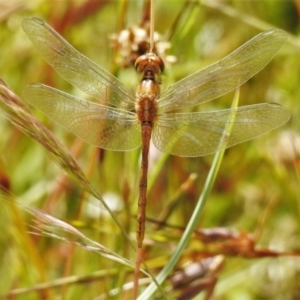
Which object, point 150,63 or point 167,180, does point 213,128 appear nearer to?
point 150,63

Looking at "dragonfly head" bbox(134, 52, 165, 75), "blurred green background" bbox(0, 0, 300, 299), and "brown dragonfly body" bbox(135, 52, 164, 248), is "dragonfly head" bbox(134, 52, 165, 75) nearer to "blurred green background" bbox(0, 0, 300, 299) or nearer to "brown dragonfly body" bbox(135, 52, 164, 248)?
"brown dragonfly body" bbox(135, 52, 164, 248)

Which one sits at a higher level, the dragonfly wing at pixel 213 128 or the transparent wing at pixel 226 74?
the transparent wing at pixel 226 74

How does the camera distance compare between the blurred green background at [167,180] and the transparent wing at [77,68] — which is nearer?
the transparent wing at [77,68]

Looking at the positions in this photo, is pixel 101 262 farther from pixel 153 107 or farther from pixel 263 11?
pixel 263 11

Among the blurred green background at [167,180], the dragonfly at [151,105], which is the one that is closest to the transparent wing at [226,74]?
the dragonfly at [151,105]

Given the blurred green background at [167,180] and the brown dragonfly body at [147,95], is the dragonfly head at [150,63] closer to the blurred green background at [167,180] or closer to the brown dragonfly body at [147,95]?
the brown dragonfly body at [147,95]

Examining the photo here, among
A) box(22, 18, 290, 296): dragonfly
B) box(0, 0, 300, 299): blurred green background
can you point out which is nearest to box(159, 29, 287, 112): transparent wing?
box(22, 18, 290, 296): dragonfly
